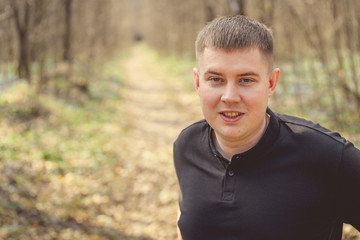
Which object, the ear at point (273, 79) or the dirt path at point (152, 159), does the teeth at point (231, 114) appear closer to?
the ear at point (273, 79)

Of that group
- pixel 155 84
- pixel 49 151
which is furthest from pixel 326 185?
pixel 155 84

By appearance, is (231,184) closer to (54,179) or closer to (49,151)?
(54,179)

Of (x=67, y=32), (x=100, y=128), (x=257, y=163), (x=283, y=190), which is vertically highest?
(x=67, y=32)

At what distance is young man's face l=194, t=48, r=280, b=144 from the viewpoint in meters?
1.60

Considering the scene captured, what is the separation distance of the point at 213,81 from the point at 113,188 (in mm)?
5302

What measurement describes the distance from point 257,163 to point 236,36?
57 cm

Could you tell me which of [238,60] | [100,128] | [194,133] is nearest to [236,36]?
[238,60]

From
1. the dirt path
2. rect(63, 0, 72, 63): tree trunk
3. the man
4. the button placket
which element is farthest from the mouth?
rect(63, 0, 72, 63): tree trunk

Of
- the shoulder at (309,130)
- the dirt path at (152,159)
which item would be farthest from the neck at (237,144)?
the dirt path at (152,159)

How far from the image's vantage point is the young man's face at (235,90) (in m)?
1.60

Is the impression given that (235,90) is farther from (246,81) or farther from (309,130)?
(309,130)

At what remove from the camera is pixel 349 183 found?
153 centimetres

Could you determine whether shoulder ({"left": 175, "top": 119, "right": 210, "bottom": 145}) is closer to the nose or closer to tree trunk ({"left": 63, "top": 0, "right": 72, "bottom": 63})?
the nose

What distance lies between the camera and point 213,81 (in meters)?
1.68
